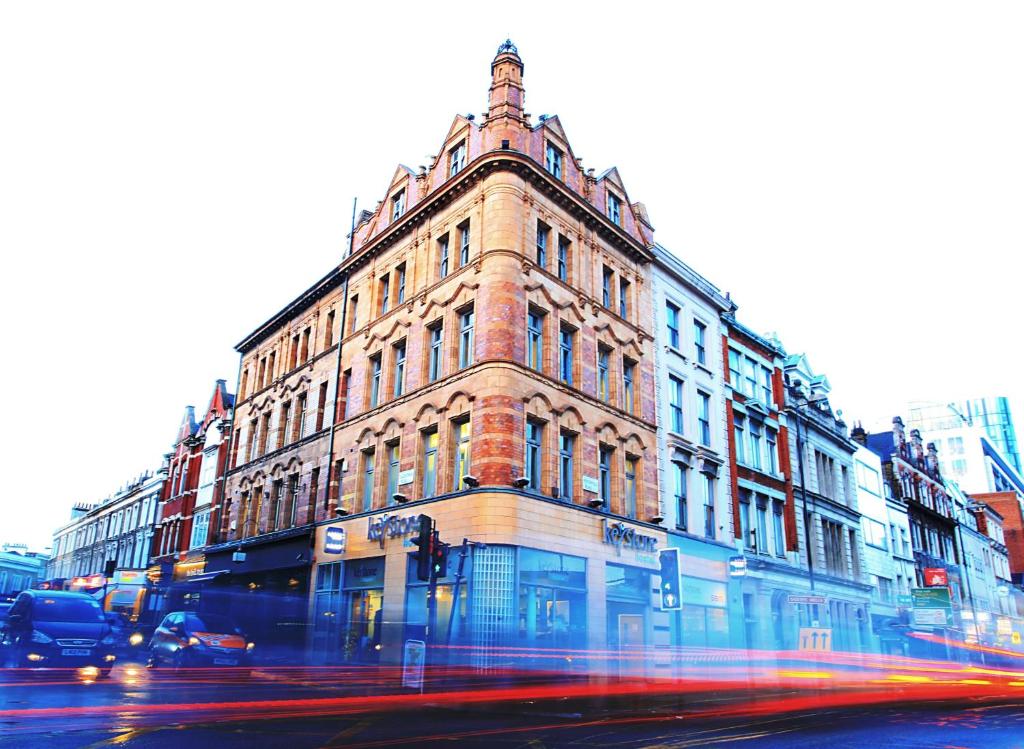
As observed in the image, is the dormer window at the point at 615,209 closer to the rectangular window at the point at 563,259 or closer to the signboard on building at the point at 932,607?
the rectangular window at the point at 563,259

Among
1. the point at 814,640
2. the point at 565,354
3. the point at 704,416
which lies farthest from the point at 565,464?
the point at 814,640

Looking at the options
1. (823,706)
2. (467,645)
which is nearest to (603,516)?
(467,645)

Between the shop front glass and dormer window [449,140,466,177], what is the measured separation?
45.8 ft

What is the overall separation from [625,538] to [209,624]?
12480mm

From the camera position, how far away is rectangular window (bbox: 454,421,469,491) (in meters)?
22.1

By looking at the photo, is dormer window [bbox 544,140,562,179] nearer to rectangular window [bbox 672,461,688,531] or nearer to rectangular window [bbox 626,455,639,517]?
rectangular window [bbox 626,455,639,517]

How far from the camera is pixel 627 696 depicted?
1714 centimetres

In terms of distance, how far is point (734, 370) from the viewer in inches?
1304

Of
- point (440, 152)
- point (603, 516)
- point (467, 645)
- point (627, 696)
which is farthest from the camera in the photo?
point (440, 152)

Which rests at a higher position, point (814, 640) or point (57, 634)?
point (57, 634)

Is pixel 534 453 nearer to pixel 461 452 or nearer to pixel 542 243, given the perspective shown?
pixel 461 452

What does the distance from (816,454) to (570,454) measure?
19.3 m

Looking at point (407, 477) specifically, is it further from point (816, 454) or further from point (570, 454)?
point (816, 454)

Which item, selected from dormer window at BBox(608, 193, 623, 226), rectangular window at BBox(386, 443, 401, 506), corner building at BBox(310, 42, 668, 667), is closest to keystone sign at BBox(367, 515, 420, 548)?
corner building at BBox(310, 42, 668, 667)
